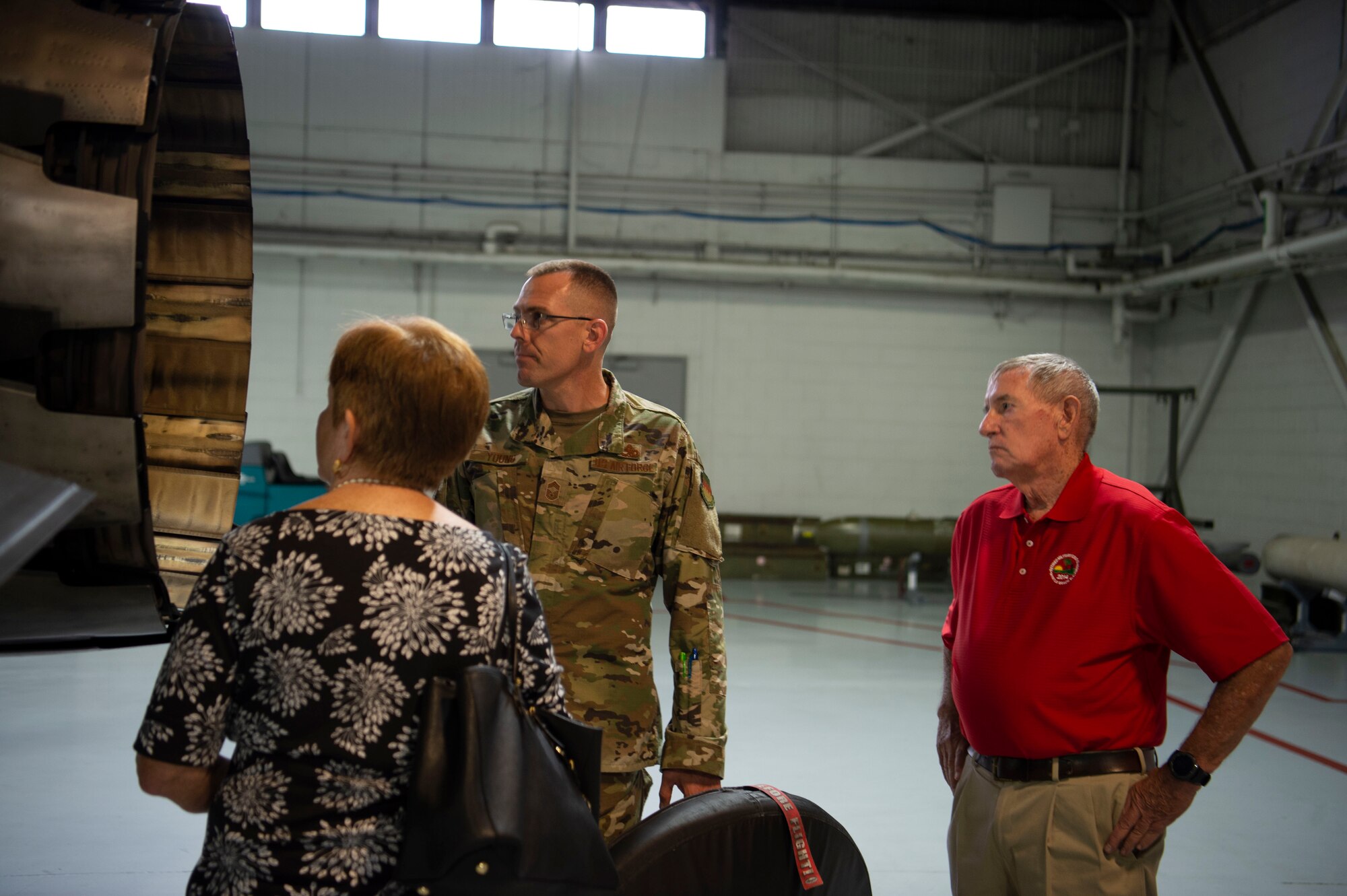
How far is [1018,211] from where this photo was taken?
1223cm

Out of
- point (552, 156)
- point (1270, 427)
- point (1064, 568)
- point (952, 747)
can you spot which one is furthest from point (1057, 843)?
point (552, 156)

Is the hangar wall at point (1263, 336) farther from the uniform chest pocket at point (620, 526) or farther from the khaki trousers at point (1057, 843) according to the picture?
the uniform chest pocket at point (620, 526)

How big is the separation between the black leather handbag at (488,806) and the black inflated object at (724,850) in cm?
59

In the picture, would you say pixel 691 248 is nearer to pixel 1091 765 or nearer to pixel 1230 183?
pixel 1230 183

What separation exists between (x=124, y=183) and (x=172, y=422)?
1.17 meters

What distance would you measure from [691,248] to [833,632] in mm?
5505

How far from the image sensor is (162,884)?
325 centimetres

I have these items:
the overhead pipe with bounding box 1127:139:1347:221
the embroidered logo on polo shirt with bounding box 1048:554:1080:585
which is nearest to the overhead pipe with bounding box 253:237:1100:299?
the overhead pipe with bounding box 1127:139:1347:221

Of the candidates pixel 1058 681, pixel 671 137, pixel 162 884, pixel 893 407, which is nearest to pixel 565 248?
pixel 671 137

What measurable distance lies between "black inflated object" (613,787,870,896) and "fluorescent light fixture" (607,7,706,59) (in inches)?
445

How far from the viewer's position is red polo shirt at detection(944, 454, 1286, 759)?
6.40 ft

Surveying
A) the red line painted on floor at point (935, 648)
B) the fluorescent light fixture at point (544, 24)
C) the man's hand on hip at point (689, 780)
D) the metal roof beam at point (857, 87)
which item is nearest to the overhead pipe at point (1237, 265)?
the metal roof beam at point (857, 87)

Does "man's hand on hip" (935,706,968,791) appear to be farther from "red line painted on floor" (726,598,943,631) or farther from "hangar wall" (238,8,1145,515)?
"hangar wall" (238,8,1145,515)

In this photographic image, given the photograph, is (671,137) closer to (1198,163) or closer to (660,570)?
(1198,163)
